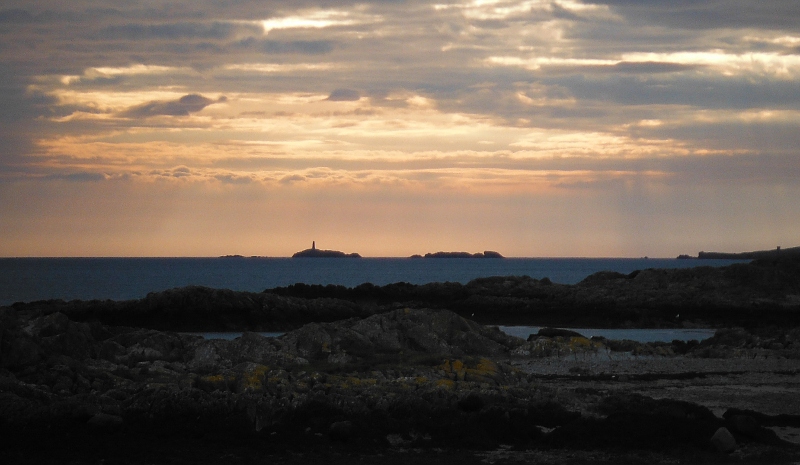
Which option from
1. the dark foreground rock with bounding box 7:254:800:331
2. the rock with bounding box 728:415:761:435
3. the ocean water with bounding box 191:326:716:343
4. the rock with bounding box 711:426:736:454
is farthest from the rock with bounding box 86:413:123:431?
the dark foreground rock with bounding box 7:254:800:331

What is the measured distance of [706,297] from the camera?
150 feet

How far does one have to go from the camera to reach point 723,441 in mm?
12539

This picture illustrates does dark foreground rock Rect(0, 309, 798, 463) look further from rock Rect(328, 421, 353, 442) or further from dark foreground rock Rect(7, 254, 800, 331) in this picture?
dark foreground rock Rect(7, 254, 800, 331)

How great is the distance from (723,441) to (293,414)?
21.1 feet

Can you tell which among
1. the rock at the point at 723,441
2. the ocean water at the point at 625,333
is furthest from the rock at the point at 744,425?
the ocean water at the point at 625,333

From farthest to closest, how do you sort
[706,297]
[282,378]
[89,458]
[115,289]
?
1. [115,289]
2. [706,297]
3. [282,378]
4. [89,458]

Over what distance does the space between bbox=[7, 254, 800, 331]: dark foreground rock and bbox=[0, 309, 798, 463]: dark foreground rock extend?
68.6ft

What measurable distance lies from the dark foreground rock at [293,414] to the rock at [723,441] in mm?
140

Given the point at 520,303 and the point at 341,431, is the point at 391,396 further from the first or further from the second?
the point at 520,303

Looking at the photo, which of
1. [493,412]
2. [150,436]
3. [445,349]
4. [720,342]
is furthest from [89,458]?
[720,342]

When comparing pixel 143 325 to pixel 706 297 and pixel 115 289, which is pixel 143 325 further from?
pixel 115 289

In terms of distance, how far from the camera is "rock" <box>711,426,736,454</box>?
1248 cm

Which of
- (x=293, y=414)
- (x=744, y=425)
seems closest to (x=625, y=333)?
(x=744, y=425)

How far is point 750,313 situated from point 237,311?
24.9 meters
